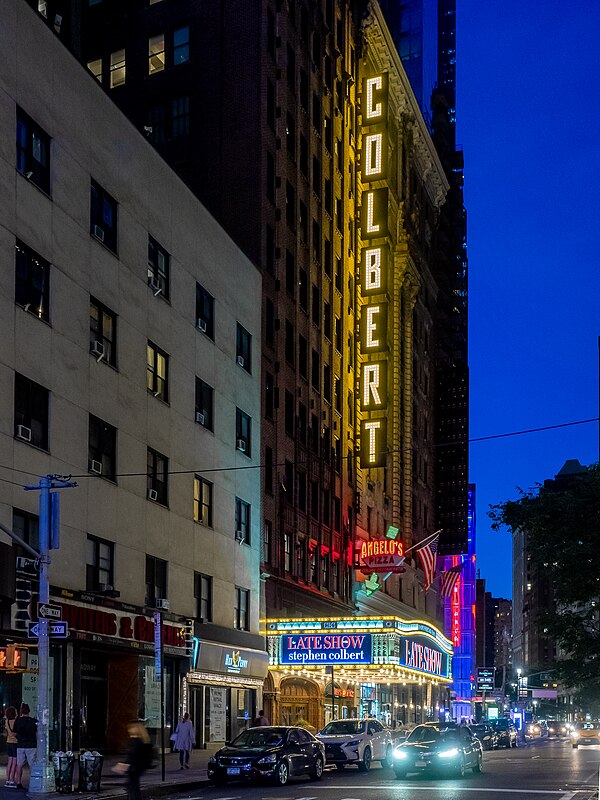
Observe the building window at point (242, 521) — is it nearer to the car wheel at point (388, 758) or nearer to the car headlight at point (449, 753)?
the car wheel at point (388, 758)

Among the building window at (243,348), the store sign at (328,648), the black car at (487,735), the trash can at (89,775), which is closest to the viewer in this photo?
the trash can at (89,775)

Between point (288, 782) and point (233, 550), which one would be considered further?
point (233, 550)

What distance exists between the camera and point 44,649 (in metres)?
27.7

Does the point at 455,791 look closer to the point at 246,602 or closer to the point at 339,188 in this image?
the point at 246,602

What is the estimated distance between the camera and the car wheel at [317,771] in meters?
36.0

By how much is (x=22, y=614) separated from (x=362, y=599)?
4711cm

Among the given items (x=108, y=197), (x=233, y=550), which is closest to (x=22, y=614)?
(x=108, y=197)

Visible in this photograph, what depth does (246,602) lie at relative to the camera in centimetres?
5391

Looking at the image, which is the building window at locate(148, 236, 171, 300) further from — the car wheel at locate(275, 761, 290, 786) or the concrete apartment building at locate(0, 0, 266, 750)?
the car wheel at locate(275, 761, 290, 786)

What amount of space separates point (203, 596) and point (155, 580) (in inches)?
204

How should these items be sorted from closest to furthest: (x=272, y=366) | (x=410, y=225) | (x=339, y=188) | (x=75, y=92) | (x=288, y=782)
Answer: (x=288, y=782) < (x=75, y=92) < (x=272, y=366) < (x=339, y=188) < (x=410, y=225)

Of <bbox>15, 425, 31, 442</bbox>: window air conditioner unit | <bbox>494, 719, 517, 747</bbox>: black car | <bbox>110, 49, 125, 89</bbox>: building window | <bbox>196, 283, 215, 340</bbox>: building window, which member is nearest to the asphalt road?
<bbox>15, 425, 31, 442</bbox>: window air conditioner unit

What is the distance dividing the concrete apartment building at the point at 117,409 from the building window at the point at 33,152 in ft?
0.22

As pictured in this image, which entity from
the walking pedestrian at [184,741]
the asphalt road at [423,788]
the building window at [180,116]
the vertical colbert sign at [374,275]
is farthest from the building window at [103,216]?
the vertical colbert sign at [374,275]
